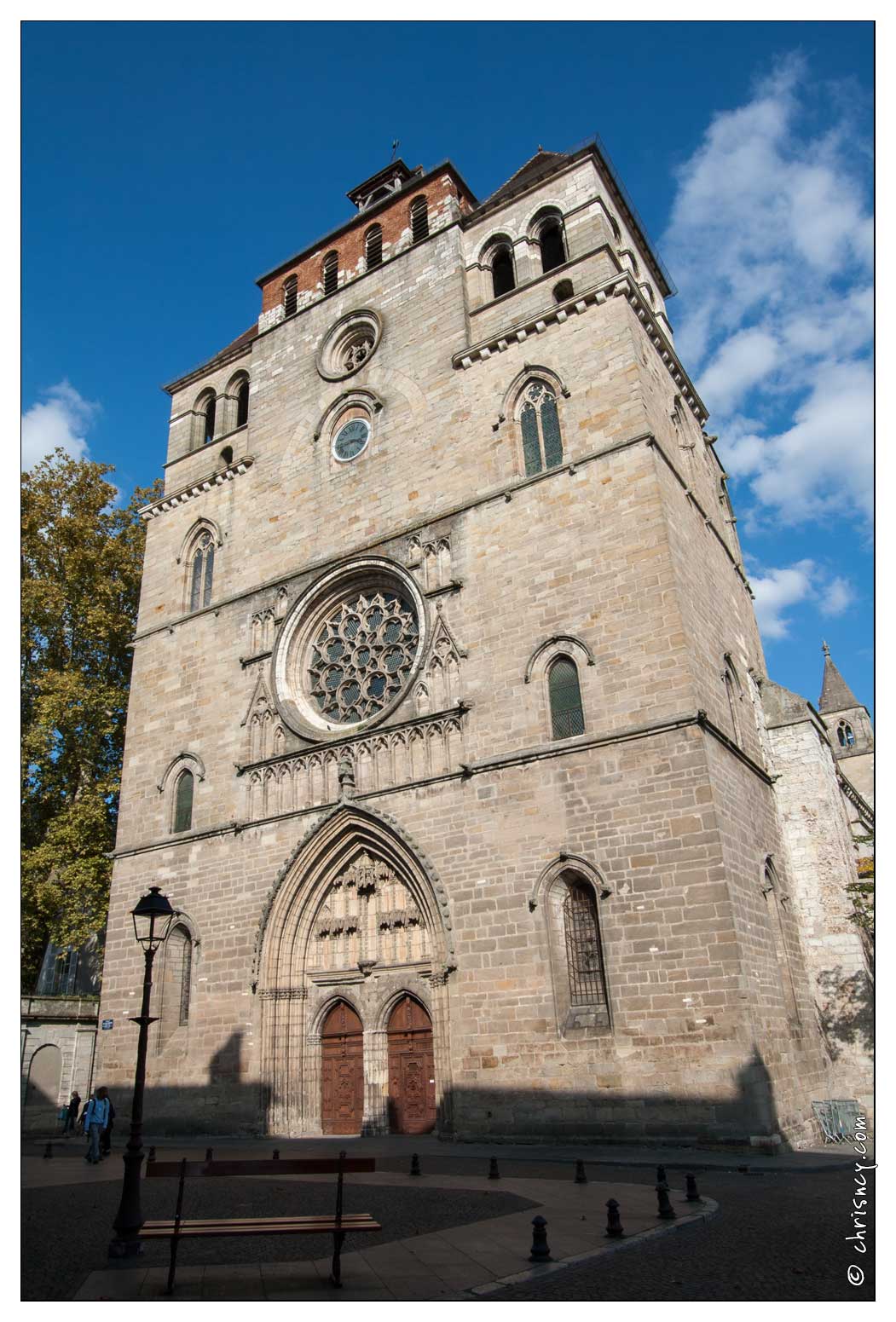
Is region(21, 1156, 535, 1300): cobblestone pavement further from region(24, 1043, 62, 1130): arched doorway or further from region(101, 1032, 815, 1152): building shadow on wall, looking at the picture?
region(24, 1043, 62, 1130): arched doorway

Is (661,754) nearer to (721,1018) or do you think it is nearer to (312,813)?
(721,1018)

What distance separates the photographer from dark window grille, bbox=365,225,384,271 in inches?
957

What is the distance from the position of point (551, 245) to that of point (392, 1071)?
718 inches

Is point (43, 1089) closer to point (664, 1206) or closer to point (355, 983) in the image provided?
point (355, 983)

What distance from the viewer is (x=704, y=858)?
44.3 feet

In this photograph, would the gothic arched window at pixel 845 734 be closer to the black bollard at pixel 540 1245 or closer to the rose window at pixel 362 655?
the rose window at pixel 362 655

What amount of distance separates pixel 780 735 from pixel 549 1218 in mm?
13311

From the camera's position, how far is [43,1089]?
925 inches

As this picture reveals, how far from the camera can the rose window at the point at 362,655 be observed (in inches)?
742

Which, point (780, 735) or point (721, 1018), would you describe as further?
point (780, 735)

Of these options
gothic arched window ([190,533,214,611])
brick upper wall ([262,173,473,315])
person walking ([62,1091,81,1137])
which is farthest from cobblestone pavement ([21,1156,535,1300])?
brick upper wall ([262,173,473,315])

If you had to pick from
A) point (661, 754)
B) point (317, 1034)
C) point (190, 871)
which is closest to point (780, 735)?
point (661, 754)

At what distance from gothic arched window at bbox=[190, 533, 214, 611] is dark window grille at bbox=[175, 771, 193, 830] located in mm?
4510

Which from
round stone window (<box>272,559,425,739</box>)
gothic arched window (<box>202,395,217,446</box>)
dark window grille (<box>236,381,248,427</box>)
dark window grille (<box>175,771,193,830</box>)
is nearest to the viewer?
round stone window (<box>272,559,425,739</box>)
